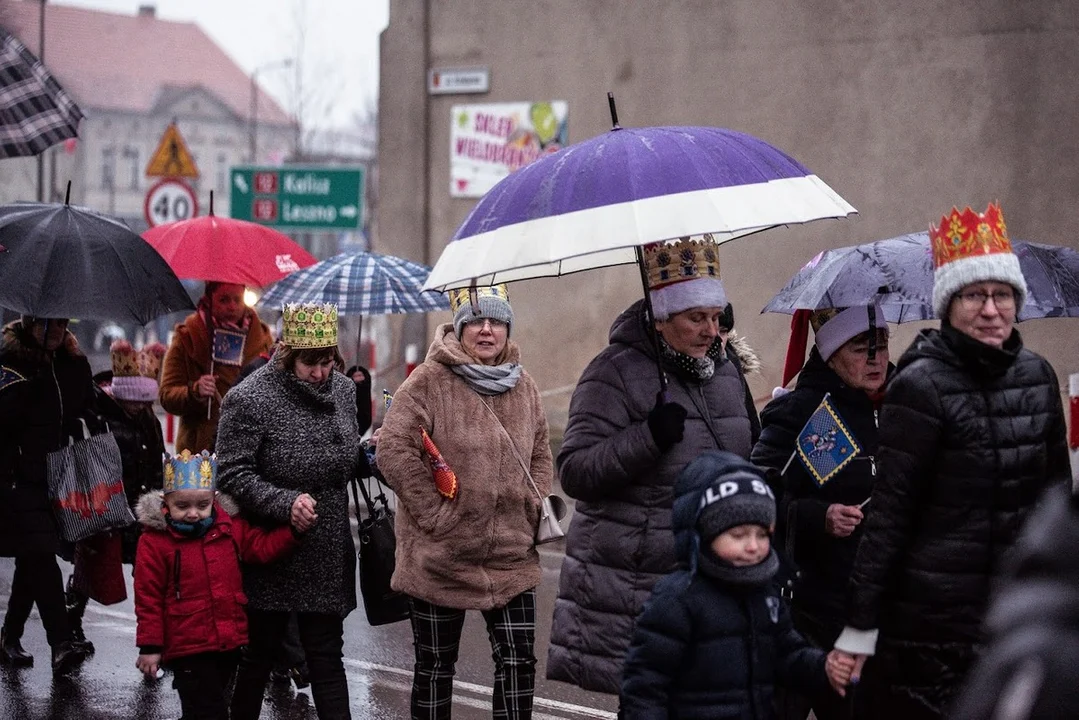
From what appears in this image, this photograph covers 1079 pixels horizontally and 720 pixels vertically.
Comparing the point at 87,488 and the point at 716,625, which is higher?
the point at 87,488

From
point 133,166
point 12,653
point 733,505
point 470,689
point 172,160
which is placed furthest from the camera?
point 133,166

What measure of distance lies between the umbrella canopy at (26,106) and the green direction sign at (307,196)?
12157mm

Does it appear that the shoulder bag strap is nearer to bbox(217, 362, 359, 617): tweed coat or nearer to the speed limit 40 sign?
bbox(217, 362, 359, 617): tweed coat

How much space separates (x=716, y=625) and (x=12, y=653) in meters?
4.94

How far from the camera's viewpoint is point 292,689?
298 inches

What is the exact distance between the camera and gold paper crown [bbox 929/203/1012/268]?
423 cm

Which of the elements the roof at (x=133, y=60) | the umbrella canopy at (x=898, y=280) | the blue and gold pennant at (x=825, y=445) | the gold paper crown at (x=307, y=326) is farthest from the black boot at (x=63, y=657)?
the roof at (x=133, y=60)

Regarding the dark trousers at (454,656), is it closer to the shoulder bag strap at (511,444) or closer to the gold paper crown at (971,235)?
the shoulder bag strap at (511,444)

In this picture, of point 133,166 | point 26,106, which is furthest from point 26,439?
point 133,166

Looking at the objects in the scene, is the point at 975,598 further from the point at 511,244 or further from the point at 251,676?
the point at 251,676

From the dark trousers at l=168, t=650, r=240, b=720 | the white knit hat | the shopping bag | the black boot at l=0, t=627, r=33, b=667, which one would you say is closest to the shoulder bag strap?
the dark trousers at l=168, t=650, r=240, b=720

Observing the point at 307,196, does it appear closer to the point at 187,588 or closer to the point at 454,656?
the point at 187,588

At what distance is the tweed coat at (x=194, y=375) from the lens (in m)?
8.16

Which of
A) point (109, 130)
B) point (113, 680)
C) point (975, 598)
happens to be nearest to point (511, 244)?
point (975, 598)
